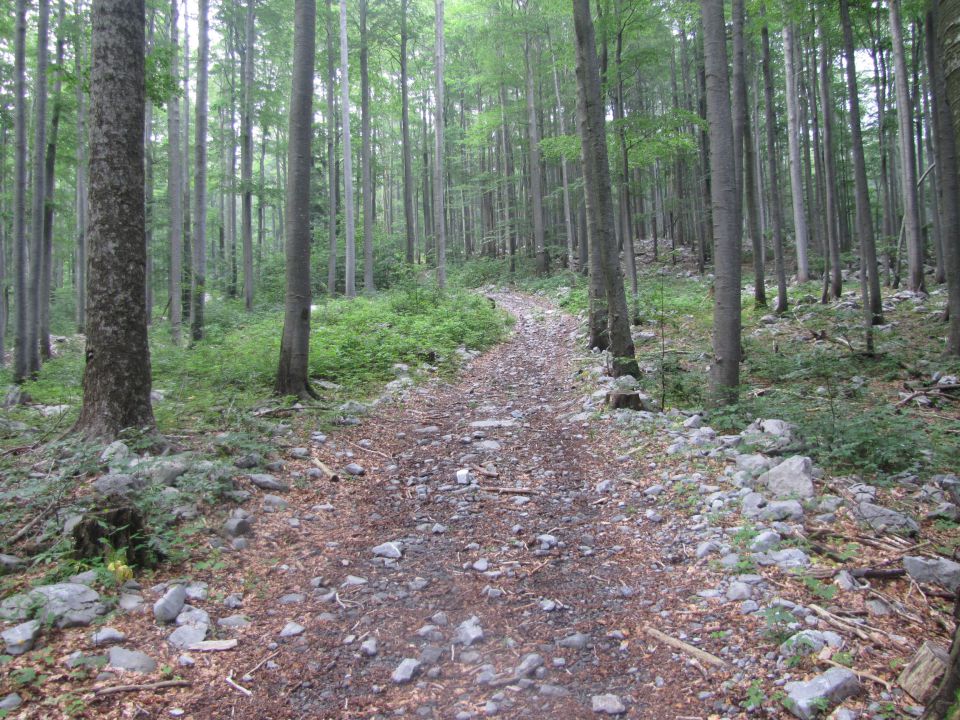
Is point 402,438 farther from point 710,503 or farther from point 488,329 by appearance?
point 488,329

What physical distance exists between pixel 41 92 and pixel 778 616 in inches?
600

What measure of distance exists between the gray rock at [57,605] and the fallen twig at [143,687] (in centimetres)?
63

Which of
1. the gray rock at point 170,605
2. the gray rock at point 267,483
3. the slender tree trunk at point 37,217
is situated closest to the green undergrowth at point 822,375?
the gray rock at point 267,483

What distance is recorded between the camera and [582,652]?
3012 millimetres

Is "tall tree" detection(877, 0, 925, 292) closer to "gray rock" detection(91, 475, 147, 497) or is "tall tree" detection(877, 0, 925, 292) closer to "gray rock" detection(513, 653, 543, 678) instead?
"gray rock" detection(513, 653, 543, 678)

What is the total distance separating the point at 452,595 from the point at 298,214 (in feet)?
19.1

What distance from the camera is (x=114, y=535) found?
12.0 ft

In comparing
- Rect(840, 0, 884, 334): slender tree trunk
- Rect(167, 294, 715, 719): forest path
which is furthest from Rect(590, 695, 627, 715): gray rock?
Rect(840, 0, 884, 334): slender tree trunk

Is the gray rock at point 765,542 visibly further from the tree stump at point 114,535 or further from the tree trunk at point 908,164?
the tree trunk at point 908,164

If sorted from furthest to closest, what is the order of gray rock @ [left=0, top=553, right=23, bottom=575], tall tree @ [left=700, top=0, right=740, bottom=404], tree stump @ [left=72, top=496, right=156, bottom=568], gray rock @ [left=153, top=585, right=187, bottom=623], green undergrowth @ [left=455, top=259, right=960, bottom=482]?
tall tree @ [left=700, top=0, right=740, bottom=404]
green undergrowth @ [left=455, top=259, right=960, bottom=482]
tree stump @ [left=72, top=496, right=156, bottom=568]
gray rock @ [left=0, top=553, right=23, bottom=575]
gray rock @ [left=153, top=585, right=187, bottom=623]

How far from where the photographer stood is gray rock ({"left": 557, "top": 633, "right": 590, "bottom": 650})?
3.06 metres

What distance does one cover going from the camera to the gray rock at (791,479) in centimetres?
422

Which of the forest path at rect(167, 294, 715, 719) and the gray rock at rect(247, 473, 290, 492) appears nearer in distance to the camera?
the forest path at rect(167, 294, 715, 719)

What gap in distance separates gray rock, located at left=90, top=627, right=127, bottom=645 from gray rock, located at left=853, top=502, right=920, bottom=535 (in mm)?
4540
